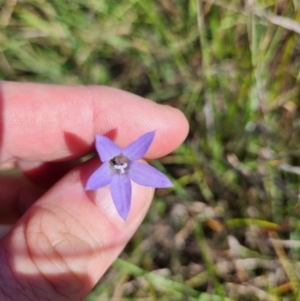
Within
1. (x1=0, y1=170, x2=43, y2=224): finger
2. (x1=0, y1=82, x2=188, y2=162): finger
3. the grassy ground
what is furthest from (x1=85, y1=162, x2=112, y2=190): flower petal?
the grassy ground

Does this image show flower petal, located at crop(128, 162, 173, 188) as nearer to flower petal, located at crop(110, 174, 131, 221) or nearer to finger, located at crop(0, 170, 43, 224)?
flower petal, located at crop(110, 174, 131, 221)

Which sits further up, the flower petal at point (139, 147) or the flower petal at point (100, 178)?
the flower petal at point (139, 147)

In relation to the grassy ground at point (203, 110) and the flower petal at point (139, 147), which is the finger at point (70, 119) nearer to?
the flower petal at point (139, 147)

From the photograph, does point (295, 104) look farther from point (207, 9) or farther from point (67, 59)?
point (67, 59)

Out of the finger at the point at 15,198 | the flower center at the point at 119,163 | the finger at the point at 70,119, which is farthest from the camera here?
the finger at the point at 15,198

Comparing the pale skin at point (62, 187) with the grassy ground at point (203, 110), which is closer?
the pale skin at point (62, 187)

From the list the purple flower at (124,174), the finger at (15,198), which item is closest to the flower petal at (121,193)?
the purple flower at (124,174)

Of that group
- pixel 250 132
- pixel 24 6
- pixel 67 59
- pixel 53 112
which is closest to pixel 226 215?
pixel 250 132
